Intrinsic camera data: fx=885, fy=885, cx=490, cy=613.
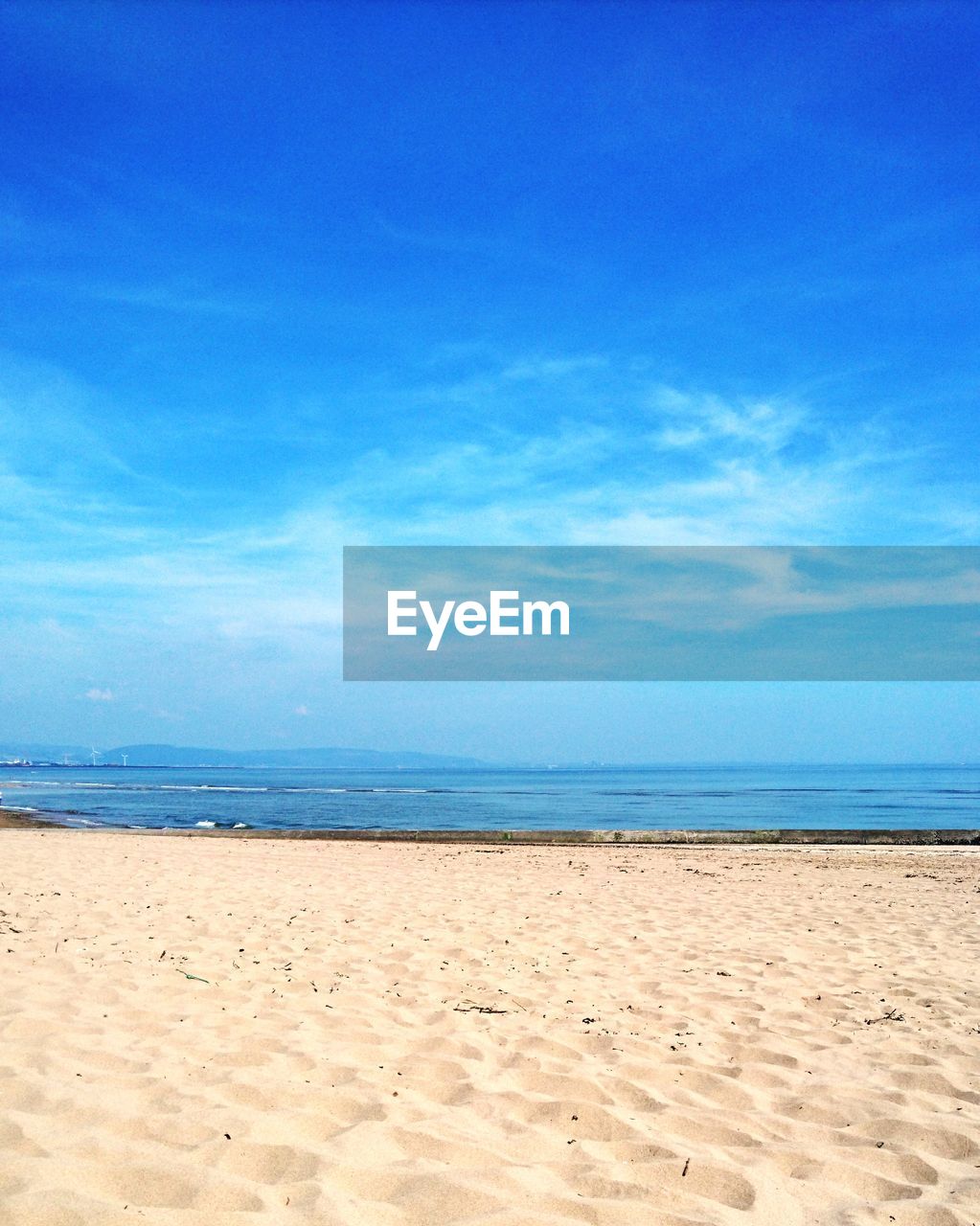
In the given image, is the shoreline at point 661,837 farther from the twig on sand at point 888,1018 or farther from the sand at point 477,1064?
the twig on sand at point 888,1018

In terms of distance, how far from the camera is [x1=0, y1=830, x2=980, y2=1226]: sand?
3225 mm

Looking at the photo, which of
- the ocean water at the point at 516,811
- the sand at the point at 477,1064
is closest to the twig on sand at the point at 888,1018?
the sand at the point at 477,1064

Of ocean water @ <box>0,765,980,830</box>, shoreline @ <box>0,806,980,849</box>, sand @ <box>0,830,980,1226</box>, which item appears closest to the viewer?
sand @ <box>0,830,980,1226</box>

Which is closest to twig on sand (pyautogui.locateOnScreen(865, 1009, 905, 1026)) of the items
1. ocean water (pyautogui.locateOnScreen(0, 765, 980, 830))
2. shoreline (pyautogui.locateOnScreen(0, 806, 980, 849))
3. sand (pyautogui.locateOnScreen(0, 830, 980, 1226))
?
sand (pyautogui.locateOnScreen(0, 830, 980, 1226))

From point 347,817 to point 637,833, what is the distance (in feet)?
59.1

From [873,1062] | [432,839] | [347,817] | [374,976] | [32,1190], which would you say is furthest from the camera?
[347,817]

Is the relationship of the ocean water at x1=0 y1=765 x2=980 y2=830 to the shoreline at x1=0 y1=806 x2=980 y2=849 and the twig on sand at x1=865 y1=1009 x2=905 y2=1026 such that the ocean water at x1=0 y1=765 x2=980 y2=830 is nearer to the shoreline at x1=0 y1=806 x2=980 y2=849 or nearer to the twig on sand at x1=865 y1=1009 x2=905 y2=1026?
the shoreline at x1=0 y1=806 x2=980 y2=849

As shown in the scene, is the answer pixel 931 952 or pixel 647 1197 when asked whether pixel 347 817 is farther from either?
pixel 647 1197

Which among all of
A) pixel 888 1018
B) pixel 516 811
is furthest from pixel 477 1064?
pixel 516 811

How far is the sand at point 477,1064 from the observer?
10.6ft

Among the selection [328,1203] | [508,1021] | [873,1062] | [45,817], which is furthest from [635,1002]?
[45,817]

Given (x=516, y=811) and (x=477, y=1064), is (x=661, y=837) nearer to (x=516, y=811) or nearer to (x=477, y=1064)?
(x=516, y=811)

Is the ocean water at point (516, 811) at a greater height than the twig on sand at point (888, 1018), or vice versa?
the twig on sand at point (888, 1018)

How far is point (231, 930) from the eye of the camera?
785cm
